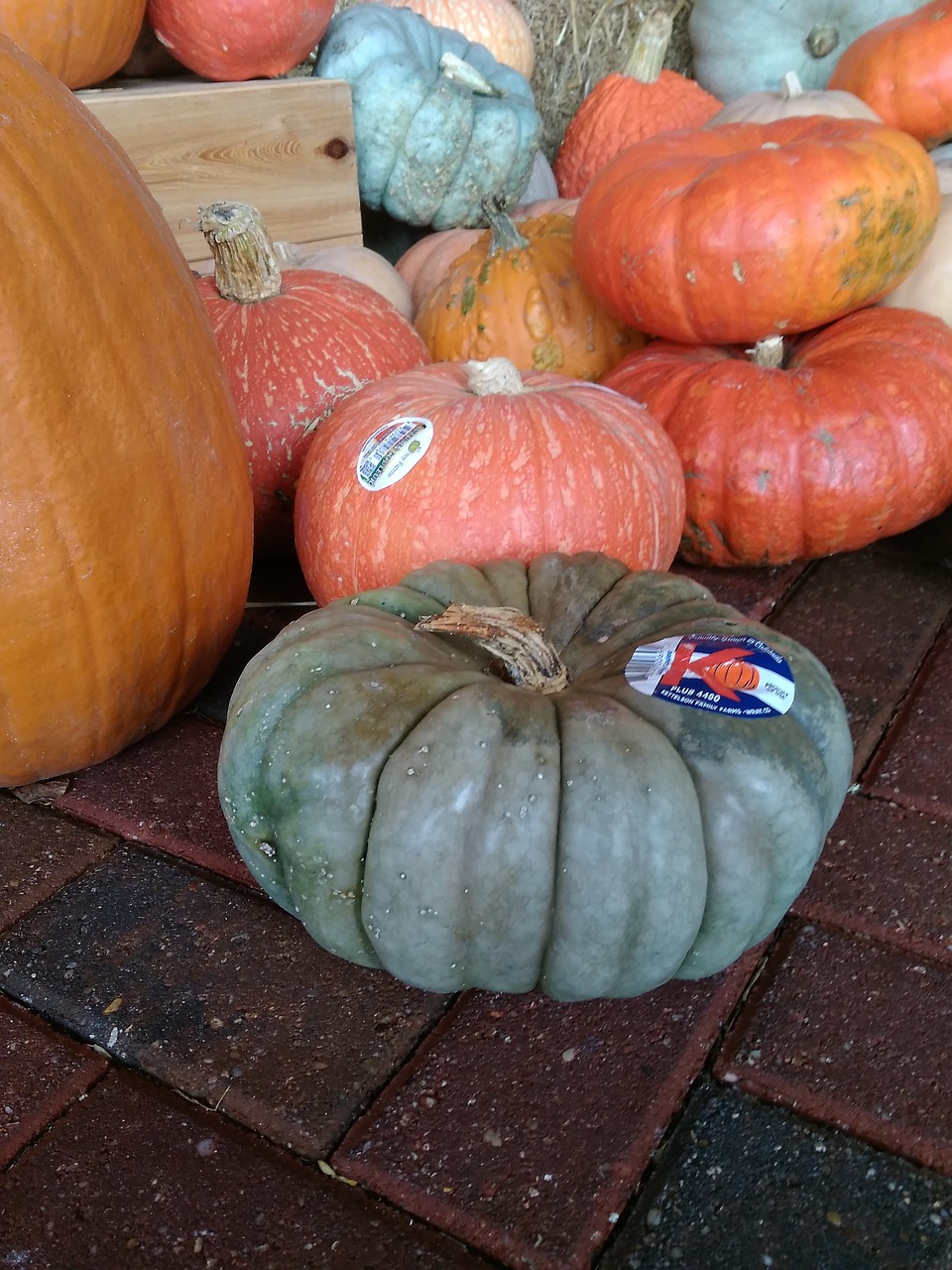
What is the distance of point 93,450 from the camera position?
4.07 ft

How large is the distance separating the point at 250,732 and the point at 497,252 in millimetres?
1591

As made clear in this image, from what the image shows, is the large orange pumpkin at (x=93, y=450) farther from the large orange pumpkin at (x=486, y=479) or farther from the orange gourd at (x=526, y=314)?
the orange gourd at (x=526, y=314)

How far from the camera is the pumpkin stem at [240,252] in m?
1.83

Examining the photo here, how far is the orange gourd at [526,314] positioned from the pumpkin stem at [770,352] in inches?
16.5

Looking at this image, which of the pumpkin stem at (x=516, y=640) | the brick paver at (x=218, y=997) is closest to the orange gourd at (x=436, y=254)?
the pumpkin stem at (x=516, y=640)

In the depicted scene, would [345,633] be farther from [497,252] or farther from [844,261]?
[497,252]

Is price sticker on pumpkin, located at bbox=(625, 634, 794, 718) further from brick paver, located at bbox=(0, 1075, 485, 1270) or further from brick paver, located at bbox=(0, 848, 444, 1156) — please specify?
brick paver, located at bbox=(0, 1075, 485, 1270)

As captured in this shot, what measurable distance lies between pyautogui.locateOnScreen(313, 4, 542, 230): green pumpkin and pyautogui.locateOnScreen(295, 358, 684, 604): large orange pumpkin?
1435 mm

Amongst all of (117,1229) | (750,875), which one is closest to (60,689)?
(117,1229)

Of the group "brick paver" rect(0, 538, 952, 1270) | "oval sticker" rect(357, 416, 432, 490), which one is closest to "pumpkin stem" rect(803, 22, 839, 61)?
"oval sticker" rect(357, 416, 432, 490)

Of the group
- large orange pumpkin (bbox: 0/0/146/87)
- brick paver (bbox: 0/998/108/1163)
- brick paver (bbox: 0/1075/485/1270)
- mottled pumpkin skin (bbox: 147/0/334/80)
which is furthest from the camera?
mottled pumpkin skin (bbox: 147/0/334/80)

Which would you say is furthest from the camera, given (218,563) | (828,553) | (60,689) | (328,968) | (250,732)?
(828,553)

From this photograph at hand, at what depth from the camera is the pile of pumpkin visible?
99 centimetres

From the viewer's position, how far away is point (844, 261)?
6.10 ft
